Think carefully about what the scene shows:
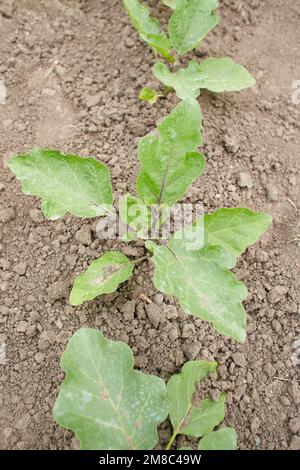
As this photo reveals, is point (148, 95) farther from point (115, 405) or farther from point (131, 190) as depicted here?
point (115, 405)

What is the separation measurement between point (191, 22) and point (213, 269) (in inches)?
46.7

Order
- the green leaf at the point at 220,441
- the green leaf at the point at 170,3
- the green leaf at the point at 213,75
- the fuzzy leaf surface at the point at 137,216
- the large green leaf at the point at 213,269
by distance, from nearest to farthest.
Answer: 1. the large green leaf at the point at 213,269
2. the green leaf at the point at 220,441
3. the fuzzy leaf surface at the point at 137,216
4. the green leaf at the point at 213,75
5. the green leaf at the point at 170,3

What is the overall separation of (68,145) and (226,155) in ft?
2.18

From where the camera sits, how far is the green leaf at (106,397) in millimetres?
1573

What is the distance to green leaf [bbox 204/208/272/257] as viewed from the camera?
1.68m

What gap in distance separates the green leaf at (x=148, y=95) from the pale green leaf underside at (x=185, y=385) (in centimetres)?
112

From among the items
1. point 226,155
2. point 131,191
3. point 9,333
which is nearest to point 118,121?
point 131,191

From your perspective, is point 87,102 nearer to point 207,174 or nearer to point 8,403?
point 207,174

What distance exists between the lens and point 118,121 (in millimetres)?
2182

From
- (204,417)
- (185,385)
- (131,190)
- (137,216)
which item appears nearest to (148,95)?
(131,190)

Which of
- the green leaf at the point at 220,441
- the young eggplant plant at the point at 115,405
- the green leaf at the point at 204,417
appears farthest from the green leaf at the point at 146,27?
the green leaf at the point at 220,441

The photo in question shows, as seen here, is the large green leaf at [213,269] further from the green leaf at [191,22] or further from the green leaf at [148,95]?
the green leaf at [191,22]

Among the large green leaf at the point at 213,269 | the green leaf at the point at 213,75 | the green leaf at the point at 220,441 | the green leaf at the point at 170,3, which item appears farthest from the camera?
the green leaf at the point at 170,3

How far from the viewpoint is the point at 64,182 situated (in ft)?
Result: 5.81
